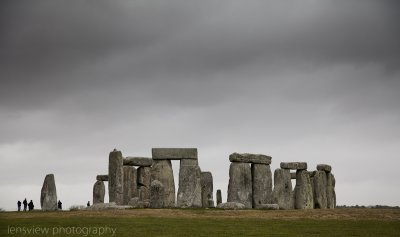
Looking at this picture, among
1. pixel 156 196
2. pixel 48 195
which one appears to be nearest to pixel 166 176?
pixel 156 196

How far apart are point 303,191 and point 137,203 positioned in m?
9.83

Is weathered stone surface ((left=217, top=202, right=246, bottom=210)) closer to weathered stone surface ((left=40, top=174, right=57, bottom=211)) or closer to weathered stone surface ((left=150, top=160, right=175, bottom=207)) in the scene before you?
weathered stone surface ((left=150, top=160, right=175, bottom=207))

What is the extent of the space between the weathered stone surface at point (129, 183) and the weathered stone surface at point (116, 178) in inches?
117

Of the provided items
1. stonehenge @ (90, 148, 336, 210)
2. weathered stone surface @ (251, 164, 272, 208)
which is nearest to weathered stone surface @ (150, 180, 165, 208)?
stonehenge @ (90, 148, 336, 210)

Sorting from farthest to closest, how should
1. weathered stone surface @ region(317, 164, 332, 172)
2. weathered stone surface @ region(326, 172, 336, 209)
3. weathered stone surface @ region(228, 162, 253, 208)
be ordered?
weathered stone surface @ region(326, 172, 336, 209) < weathered stone surface @ region(317, 164, 332, 172) < weathered stone surface @ region(228, 162, 253, 208)

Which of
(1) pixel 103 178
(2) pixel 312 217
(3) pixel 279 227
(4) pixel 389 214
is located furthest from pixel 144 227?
(1) pixel 103 178

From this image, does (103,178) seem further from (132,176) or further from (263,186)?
(263,186)

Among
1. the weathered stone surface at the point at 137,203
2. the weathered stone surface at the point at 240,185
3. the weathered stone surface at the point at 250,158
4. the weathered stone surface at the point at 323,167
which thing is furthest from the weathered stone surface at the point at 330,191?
the weathered stone surface at the point at 137,203

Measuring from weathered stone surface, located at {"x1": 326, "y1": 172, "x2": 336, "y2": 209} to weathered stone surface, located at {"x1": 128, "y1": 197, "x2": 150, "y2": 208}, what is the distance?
1262cm

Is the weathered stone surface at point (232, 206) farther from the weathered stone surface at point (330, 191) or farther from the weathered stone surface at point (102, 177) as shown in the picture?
the weathered stone surface at point (330, 191)

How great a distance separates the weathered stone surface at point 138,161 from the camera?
38.6 m

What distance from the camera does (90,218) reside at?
88.1 feet

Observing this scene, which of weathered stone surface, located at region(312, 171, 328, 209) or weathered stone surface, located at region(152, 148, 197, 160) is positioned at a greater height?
weathered stone surface, located at region(152, 148, 197, 160)

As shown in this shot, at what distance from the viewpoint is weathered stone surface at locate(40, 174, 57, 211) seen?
36594 millimetres
